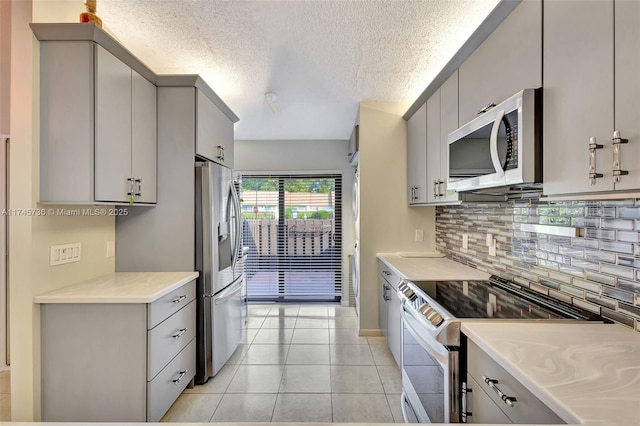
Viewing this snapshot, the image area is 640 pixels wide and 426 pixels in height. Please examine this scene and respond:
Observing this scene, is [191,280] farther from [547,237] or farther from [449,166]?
[547,237]

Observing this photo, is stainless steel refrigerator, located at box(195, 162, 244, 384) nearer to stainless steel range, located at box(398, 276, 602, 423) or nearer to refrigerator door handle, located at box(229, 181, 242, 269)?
refrigerator door handle, located at box(229, 181, 242, 269)

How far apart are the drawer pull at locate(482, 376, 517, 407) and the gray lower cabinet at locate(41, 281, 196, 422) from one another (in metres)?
1.70

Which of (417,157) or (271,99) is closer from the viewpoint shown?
(417,157)

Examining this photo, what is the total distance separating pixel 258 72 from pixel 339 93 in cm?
87

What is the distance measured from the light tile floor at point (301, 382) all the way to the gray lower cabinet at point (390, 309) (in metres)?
0.18

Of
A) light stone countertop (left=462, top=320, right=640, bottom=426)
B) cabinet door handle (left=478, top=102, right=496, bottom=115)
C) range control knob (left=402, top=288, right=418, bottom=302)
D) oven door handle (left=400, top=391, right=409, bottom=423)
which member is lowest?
oven door handle (left=400, top=391, right=409, bottom=423)

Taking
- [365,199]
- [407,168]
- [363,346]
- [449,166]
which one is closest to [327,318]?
[363,346]

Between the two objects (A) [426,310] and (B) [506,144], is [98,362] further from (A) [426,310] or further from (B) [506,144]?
(B) [506,144]

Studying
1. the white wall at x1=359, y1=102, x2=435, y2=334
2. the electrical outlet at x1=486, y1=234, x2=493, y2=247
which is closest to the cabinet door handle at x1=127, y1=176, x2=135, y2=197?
the white wall at x1=359, y1=102, x2=435, y2=334

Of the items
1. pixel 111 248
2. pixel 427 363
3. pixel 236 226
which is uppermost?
pixel 236 226

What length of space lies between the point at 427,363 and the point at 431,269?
1.04 meters

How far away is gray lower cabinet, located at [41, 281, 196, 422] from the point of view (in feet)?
→ 5.64

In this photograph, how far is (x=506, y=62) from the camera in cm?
156

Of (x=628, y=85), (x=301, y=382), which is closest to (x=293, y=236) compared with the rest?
(x=301, y=382)
